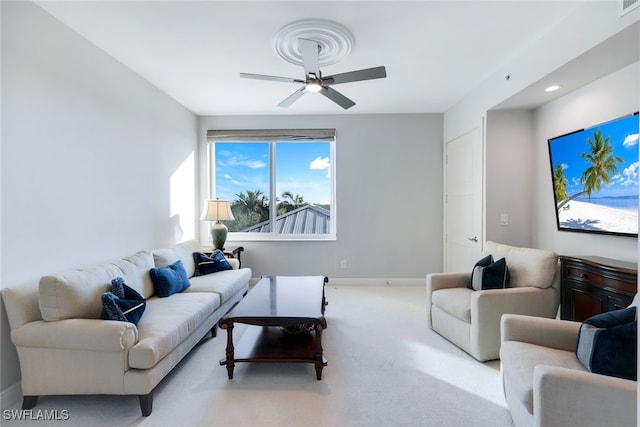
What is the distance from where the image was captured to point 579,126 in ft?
9.16

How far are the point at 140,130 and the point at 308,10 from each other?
2229 millimetres

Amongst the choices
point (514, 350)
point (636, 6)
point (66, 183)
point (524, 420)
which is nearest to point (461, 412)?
point (524, 420)

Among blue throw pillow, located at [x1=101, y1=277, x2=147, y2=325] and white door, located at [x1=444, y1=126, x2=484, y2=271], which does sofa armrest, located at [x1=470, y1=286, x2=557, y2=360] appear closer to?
white door, located at [x1=444, y1=126, x2=484, y2=271]

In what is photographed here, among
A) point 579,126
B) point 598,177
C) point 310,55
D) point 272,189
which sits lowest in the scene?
point 598,177

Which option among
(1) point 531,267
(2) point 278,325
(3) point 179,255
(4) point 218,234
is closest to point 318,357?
(2) point 278,325

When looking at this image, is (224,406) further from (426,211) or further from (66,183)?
(426,211)

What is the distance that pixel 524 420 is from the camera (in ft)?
5.03

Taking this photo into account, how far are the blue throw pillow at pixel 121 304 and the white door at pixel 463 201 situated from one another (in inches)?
139

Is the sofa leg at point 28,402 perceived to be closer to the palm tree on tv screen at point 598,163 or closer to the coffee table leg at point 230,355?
the coffee table leg at point 230,355

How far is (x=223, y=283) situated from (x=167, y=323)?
1072 millimetres

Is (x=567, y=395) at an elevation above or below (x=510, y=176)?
below

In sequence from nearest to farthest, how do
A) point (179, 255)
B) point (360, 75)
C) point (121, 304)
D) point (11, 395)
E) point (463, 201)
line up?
point (11, 395), point (121, 304), point (360, 75), point (179, 255), point (463, 201)

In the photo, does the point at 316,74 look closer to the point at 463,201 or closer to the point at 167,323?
the point at 167,323

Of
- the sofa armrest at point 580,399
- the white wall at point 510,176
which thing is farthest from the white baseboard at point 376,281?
the sofa armrest at point 580,399
